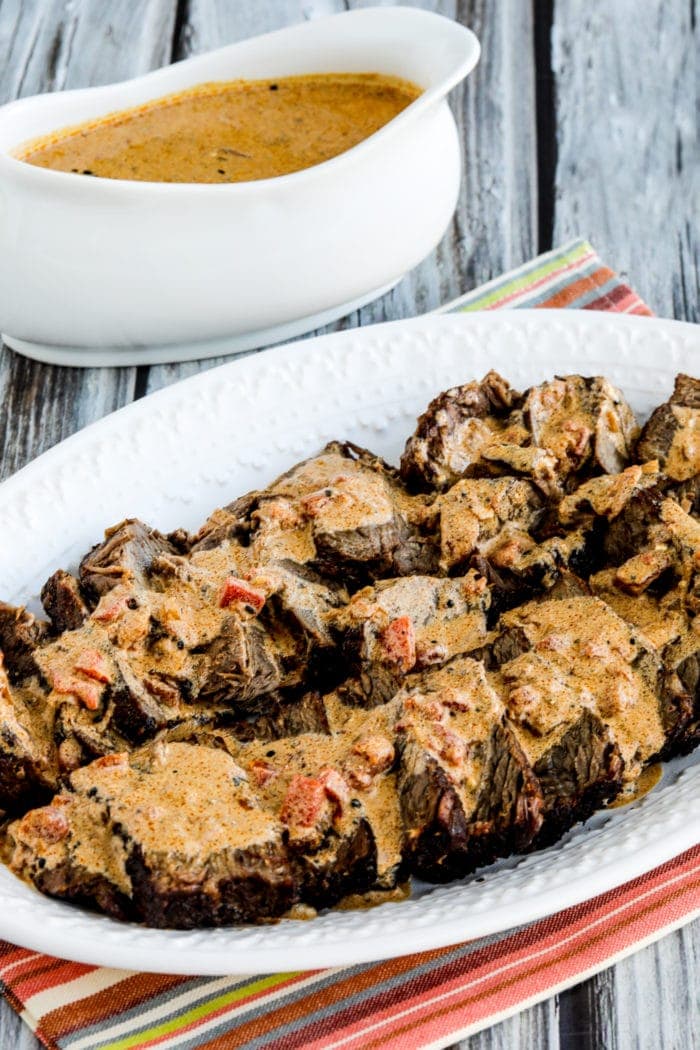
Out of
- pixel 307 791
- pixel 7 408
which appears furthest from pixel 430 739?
pixel 7 408

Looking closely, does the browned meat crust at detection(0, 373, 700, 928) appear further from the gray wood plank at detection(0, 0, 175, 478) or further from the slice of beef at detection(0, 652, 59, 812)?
the gray wood plank at detection(0, 0, 175, 478)

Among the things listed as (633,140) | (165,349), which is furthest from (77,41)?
(633,140)

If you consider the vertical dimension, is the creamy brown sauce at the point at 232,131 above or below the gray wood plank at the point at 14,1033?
above

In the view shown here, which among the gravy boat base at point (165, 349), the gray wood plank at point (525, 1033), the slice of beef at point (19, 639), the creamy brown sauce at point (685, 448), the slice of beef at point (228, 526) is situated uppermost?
the creamy brown sauce at point (685, 448)

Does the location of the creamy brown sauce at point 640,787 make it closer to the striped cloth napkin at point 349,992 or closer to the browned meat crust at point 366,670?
the browned meat crust at point 366,670

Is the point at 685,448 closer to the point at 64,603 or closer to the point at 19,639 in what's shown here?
the point at 64,603

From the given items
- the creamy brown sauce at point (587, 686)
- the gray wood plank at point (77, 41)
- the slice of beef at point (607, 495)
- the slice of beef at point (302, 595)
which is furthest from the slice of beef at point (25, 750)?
the gray wood plank at point (77, 41)

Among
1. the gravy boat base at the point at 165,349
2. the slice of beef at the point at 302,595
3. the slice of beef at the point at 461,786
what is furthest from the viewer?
the gravy boat base at the point at 165,349
